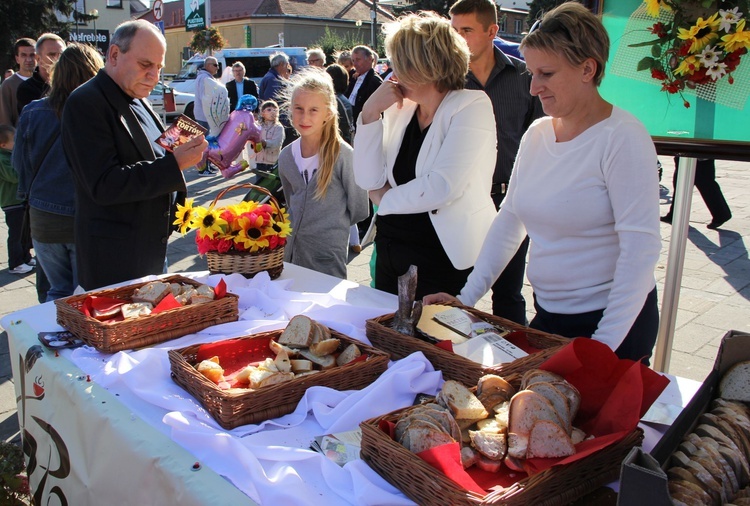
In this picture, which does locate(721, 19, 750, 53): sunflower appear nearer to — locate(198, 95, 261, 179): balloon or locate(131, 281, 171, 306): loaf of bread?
locate(131, 281, 171, 306): loaf of bread

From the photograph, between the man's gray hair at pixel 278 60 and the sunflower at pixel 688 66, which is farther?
the man's gray hair at pixel 278 60

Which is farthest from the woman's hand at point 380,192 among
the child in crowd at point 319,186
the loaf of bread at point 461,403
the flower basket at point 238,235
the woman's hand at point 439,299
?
the loaf of bread at point 461,403

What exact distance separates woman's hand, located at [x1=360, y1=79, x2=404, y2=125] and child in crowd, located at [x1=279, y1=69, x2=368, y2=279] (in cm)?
62

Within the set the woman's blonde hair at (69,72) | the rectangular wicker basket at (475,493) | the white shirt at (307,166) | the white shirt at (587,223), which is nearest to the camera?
the rectangular wicker basket at (475,493)

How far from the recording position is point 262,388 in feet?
Answer: 4.50

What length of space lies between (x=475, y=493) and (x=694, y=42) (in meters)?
1.52

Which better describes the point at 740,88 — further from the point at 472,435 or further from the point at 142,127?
the point at 142,127

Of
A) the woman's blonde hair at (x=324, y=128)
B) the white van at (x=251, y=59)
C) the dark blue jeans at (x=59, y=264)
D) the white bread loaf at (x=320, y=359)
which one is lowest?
the dark blue jeans at (x=59, y=264)

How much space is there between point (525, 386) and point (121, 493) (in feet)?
3.02

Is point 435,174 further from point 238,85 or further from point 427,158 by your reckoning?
point 238,85

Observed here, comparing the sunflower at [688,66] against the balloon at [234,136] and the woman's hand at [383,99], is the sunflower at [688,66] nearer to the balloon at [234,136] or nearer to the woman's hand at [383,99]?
the woman's hand at [383,99]

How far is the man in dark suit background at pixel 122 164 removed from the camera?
2205 millimetres

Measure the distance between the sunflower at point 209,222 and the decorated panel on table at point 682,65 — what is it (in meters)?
1.44

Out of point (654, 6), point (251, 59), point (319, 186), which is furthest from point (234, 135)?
point (251, 59)
